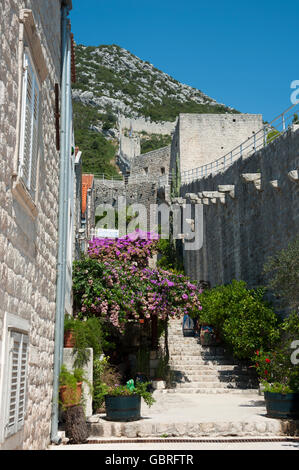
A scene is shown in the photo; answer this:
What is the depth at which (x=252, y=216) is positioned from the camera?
15906 millimetres

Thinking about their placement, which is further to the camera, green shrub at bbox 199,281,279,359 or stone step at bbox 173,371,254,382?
stone step at bbox 173,371,254,382

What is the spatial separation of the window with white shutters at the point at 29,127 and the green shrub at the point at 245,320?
8986 mm

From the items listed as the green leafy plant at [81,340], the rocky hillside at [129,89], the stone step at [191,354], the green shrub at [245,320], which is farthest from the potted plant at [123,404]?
the rocky hillside at [129,89]

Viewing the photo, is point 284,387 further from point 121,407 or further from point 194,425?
point 121,407

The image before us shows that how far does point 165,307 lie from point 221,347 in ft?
13.7

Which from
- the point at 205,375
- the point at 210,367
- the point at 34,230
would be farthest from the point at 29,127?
the point at 210,367

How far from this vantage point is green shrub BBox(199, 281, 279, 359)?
12.5 metres

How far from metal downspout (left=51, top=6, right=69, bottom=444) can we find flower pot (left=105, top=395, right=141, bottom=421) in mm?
1440

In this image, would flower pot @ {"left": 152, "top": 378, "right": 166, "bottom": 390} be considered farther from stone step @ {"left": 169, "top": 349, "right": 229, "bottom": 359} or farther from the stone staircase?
stone step @ {"left": 169, "top": 349, "right": 229, "bottom": 359}

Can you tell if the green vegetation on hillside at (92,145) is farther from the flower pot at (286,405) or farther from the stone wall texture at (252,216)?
the flower pot at (286,405)

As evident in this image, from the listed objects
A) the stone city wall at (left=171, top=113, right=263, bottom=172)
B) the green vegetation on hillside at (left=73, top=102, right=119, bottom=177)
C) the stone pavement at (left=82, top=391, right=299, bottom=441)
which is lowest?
the stone pavement at (left=82, top=391, right=299, bottom=441)

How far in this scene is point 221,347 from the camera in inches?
600

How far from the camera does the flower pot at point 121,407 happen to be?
7664mm

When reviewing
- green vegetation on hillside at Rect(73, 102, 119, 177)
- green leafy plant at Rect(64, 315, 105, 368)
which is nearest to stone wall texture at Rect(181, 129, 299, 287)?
green leafy plant at Rect(64, 315, 105, 368)
